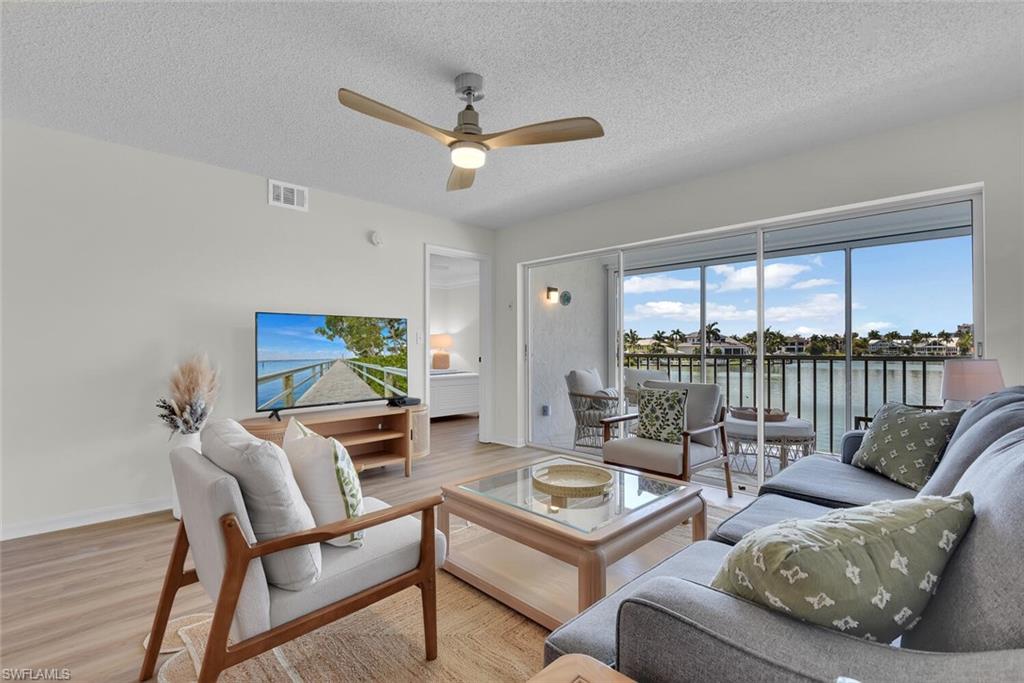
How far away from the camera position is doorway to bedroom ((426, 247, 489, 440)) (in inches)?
270

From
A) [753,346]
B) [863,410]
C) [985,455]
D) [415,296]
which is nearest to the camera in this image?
[985,455]

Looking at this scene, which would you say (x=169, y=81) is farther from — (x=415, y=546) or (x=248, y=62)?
(x=415, y=546)

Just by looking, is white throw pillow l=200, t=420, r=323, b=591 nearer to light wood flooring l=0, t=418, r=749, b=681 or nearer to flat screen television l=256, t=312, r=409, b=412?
light wood flooring l=0, t=418, r=749, b=681

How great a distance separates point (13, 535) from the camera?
2775mm

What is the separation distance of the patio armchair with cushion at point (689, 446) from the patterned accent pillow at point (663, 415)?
53 millimetres

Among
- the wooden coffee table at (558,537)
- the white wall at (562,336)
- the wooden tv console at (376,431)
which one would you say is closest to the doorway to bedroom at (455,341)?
the white wall at (562,336)

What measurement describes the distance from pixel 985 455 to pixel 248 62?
3.20 meters

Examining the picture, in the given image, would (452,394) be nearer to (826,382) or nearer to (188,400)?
(188,400)

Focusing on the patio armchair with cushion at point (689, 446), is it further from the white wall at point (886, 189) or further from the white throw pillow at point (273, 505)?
the white throw pillow at point (273, 505)

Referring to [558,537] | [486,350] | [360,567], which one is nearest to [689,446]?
[558,537]

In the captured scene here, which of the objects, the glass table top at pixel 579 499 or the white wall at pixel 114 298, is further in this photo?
the white wall at pixel 114 298

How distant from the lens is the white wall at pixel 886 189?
2529 mm

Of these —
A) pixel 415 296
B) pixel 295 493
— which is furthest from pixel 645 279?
pixel 295 493

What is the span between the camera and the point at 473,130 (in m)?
2.26
